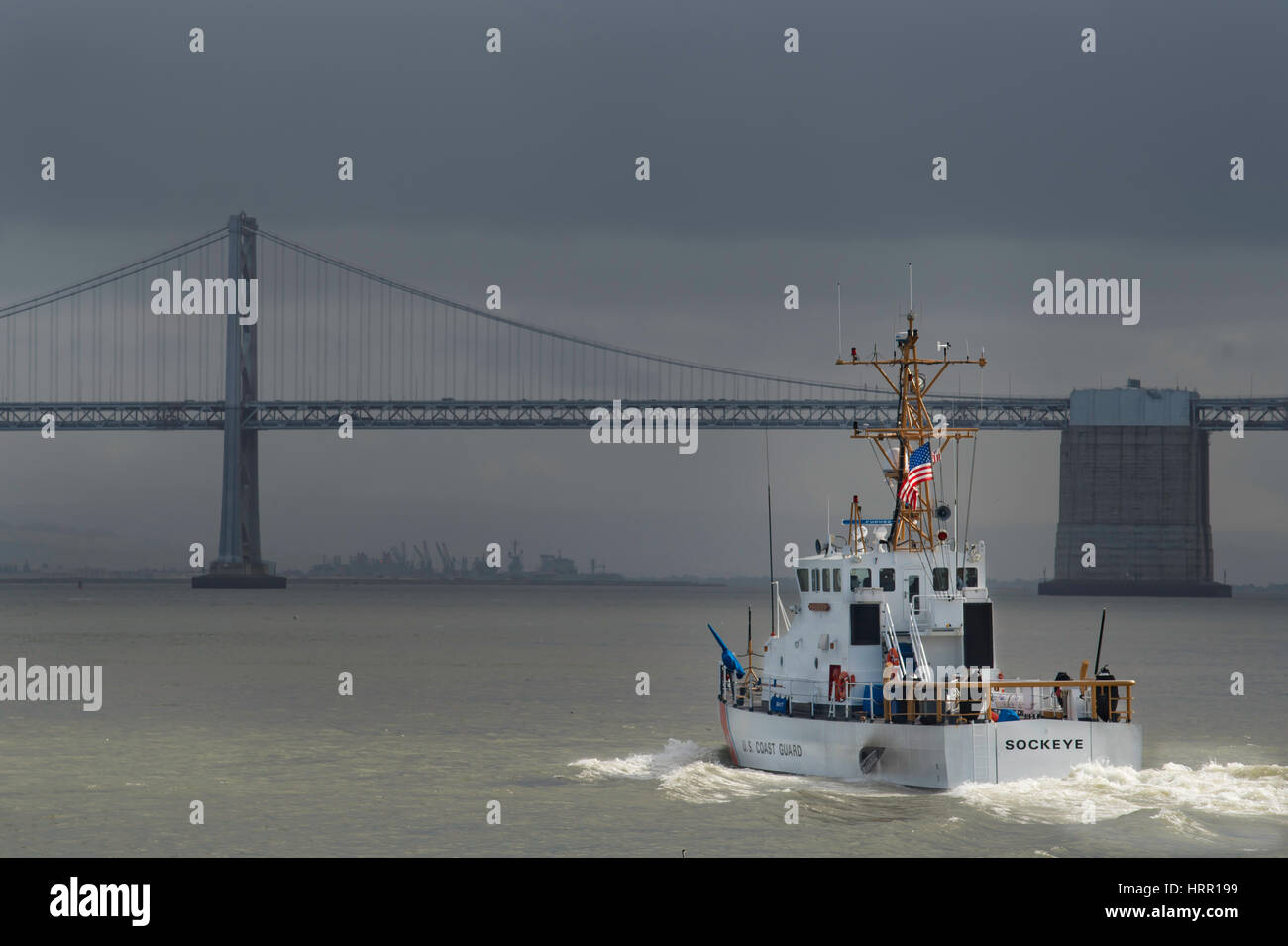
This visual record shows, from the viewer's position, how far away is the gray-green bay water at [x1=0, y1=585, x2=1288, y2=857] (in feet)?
95.1

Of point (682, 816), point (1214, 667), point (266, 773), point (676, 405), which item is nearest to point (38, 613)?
point (676, 405)

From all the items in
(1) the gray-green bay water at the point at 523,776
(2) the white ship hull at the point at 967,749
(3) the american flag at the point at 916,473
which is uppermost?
(3) the american flag at the point at 916,473

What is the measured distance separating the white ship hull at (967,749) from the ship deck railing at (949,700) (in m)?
0.33

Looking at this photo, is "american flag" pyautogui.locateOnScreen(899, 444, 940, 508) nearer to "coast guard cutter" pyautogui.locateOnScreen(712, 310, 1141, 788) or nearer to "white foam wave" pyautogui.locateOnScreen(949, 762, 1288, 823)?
"coast guard cutter" pyautogui.locateOnScreen(712, 310, 1141, 788)

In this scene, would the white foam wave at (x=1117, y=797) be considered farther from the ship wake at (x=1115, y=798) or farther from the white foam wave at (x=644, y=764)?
the white foam wave at (x=644, y=764)

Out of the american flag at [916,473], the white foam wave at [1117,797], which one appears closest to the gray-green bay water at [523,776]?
the white foam wave at [1117,797]

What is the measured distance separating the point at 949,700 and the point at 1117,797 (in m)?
3.63

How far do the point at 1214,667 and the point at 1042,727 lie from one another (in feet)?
195

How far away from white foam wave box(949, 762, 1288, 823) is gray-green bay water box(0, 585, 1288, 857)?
2.1 inches

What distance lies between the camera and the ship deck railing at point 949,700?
3061 centimetres

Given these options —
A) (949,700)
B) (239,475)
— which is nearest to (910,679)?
(949,700)

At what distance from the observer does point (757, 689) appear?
1430 inches

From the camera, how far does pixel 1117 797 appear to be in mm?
30766
